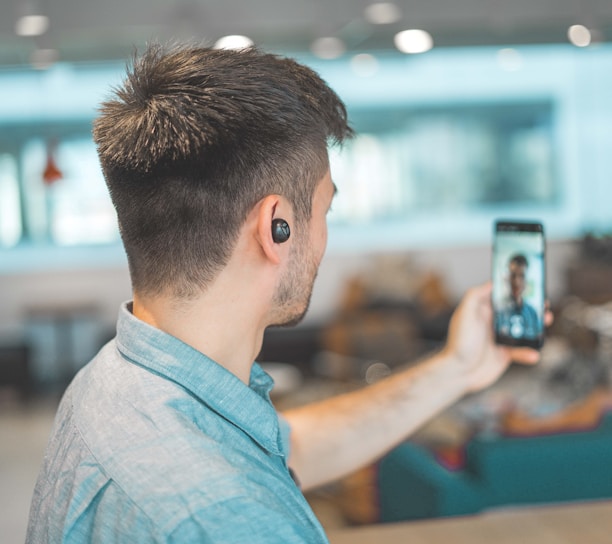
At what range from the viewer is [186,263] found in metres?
0.97

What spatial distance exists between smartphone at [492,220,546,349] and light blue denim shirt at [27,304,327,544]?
2.11ft

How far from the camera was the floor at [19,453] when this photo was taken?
495 cm

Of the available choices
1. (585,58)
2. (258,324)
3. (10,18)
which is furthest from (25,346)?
(258,324)

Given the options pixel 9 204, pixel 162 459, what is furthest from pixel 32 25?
pixel 162 459

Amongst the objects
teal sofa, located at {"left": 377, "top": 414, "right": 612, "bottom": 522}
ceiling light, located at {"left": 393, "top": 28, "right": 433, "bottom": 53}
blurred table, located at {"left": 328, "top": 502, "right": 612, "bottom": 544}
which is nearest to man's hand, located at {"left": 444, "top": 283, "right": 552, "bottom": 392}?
blurred table, located at {"left": 328, "top": 502, "right": 612, "bottom": 544}

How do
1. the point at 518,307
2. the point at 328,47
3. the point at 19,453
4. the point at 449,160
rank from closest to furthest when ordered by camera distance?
the point at 518,307 < the point at 19,453 < the point at 328,47 < the point at 449,160

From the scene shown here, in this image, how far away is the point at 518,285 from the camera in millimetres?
1469

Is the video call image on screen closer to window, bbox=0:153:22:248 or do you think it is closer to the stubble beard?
the stubble beard

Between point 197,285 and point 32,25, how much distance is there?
265 inches

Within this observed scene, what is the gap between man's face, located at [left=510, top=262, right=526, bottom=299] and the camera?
1.46 m

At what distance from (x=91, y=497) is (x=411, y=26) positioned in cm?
730

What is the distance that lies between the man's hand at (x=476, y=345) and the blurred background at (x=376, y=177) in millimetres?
4660

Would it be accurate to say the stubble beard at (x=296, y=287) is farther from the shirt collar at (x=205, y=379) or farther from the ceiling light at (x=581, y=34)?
the ceiling light at (x=581, y=34)

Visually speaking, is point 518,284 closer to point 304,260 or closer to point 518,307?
point 518,307
